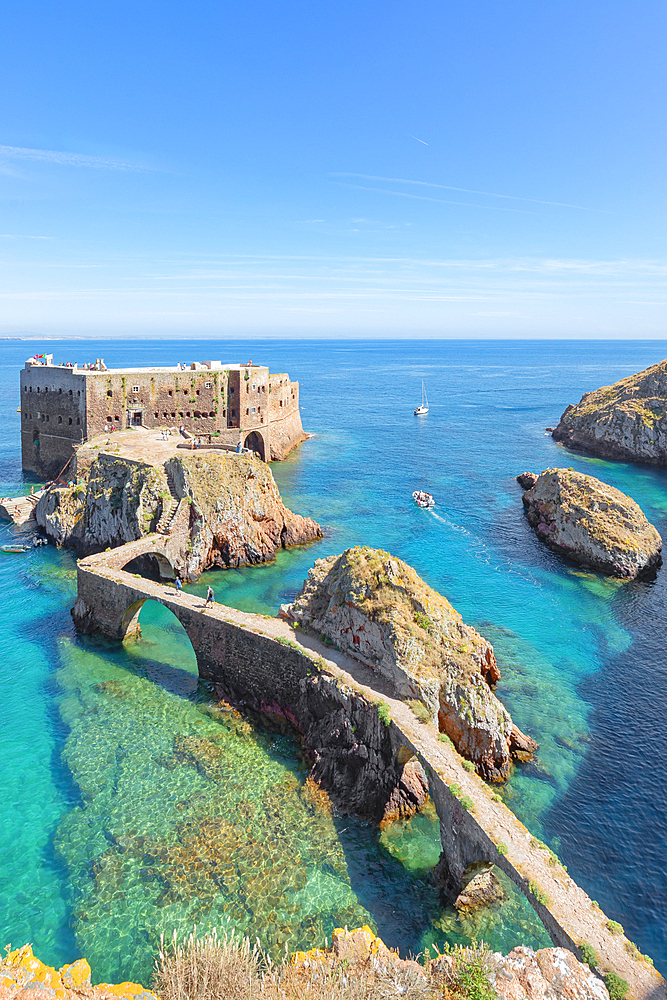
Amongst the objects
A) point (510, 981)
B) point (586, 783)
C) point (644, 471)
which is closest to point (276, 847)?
point (510, 981)

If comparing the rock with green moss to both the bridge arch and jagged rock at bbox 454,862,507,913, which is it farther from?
jagged rock at bbox 454,862,507,913

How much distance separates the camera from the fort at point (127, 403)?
207 ft

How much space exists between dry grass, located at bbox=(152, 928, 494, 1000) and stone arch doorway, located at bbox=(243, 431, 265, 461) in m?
68.0

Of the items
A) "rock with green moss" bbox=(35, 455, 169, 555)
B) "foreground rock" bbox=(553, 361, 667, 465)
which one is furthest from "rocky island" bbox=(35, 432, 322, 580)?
"foreground rock" bbox=(553, 361, 667, 465)

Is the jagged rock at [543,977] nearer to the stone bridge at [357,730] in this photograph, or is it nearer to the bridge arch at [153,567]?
the stone bridge at [357,730]

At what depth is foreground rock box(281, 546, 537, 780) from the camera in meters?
26.4

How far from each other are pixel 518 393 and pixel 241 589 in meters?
146

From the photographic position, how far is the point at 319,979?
14.3m

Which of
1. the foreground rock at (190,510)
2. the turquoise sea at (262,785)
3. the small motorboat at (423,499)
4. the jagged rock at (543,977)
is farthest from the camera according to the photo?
the small motorboat at (423,499)

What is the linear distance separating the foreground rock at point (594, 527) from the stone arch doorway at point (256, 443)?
36970mm

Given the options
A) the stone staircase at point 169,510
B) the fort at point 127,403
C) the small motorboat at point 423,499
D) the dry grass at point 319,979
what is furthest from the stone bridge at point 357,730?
the small motorboat at point 423,499

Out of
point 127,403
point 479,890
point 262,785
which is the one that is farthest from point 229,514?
point 479,890

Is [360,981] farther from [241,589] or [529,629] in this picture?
[241,589]

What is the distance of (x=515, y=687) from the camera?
3294cm
